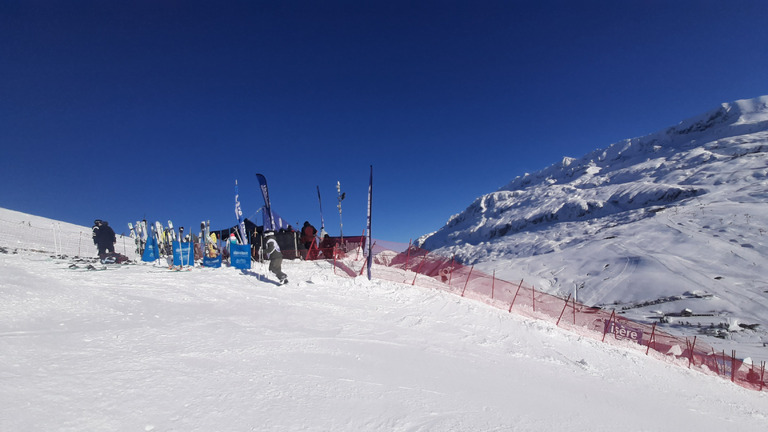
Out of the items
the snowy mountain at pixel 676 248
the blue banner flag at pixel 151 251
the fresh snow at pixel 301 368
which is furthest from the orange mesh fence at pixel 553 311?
the snowy mountain at pixel 676 248

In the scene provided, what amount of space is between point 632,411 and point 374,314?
16.5 feet

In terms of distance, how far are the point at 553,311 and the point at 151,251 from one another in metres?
19.1

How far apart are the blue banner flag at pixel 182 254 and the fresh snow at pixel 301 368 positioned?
11.4 ft

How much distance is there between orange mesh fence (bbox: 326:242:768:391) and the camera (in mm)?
12203

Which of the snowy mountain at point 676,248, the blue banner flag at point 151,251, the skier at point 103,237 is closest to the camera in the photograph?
the skier at point 103,237

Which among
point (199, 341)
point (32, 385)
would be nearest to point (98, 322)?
point (199, 341)

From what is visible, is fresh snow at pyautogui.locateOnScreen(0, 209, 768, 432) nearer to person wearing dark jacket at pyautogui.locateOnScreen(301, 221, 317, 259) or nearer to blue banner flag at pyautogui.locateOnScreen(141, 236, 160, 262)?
blue banner flag at pyautogui.locateOnScreen(141, 236, 160, 262)

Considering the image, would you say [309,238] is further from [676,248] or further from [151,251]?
[676,248]

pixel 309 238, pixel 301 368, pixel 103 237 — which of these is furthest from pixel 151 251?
pixel 301 368

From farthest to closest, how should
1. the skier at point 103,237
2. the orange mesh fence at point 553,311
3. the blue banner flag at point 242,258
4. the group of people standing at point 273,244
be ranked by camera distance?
1. the skier at point 103,237
2. the blue banner flag at point 242,258
3. the orange mesh fence at point 553,311
4. the group of people standing at point 273,244

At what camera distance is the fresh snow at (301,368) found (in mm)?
→ 3012

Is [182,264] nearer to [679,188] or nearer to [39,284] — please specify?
[39,284]

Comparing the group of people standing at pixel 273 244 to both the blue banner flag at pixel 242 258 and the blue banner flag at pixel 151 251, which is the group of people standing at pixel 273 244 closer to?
the blue banner flag at pixel 242 258

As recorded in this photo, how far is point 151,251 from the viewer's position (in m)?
15.5
